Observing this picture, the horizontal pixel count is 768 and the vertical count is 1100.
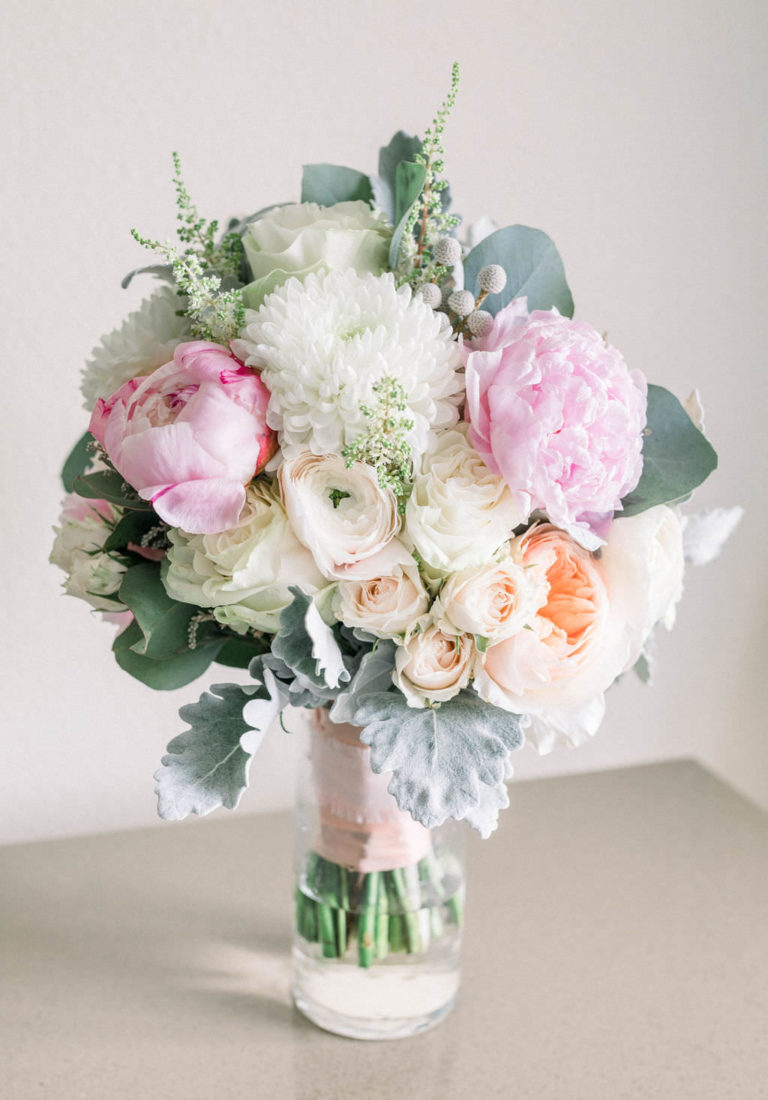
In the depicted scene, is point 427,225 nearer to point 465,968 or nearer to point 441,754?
point 441,754

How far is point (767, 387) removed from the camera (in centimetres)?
128

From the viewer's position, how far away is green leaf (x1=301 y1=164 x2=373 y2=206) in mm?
768

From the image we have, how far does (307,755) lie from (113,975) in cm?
29

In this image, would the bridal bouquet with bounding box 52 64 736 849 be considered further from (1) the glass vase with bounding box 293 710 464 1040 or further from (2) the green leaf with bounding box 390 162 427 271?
(1) the glass vase with bounding box 293 710 464 1040

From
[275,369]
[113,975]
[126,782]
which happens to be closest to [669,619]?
[275,369]

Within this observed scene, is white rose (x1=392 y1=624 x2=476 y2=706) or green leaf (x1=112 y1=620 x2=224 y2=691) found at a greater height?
white rose (x1=392 y1=624 x2=476 y2=706)

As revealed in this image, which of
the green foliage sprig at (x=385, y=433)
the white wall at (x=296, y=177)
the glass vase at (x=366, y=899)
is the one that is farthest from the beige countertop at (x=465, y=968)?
the green foliage sprig at (x=385, y=433)

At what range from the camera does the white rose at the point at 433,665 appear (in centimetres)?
64

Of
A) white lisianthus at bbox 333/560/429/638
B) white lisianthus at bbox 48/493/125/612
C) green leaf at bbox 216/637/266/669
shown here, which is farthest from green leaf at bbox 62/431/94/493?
white lisianthus at bbox 333/560/429/638

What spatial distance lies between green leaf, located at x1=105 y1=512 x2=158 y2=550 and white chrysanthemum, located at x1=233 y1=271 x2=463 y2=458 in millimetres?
147

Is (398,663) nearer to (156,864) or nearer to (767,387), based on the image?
(156,864)

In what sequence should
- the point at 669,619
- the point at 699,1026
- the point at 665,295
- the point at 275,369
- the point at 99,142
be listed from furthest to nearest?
the point at 665,295 → the point at 99,142 → the point at 699,1026 → the point at 669,619 → the point at 275,369

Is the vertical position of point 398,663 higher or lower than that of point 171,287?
lower

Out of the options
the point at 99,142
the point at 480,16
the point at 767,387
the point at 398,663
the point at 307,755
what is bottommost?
the point at 307,755
